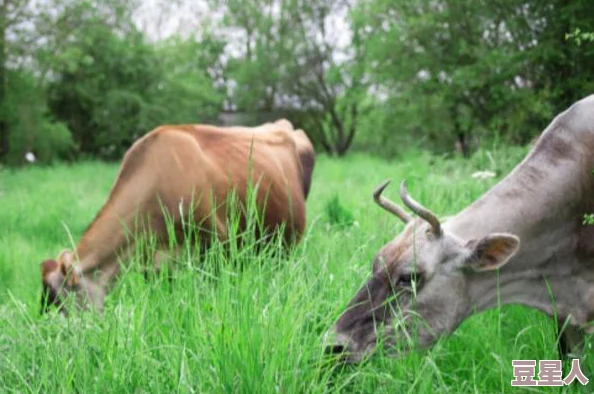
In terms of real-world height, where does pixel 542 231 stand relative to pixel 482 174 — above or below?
above

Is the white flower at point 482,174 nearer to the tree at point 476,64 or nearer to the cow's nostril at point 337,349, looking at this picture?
the tree at point 476,64

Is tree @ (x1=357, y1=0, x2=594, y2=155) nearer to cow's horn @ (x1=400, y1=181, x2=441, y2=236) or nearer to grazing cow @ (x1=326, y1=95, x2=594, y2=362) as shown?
grazing cow @ (x1=326, y1=95, x2=594, y2=362)

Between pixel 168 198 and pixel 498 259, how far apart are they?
2166mm

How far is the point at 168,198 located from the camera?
14.5 ft

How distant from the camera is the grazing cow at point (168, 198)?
3.94m

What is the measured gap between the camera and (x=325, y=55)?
2575 centimetres

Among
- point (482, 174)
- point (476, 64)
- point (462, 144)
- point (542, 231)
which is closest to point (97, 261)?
point (542, 231)

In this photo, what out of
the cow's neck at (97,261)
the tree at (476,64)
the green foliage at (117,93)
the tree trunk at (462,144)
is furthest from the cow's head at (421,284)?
the green foliage at (117,93)

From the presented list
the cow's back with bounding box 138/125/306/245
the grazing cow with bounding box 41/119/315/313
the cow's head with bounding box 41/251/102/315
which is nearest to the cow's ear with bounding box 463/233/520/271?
the grazing cow with bounding box 41/119/315/313

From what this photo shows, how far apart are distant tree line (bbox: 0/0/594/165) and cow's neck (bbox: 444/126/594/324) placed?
719 mm

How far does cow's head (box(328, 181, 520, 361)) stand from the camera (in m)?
2.96

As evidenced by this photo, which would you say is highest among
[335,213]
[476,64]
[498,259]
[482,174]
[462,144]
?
[476,64]

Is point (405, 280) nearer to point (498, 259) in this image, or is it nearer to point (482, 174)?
point (498, 259)

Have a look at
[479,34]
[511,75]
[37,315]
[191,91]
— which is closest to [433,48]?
[479,34]
